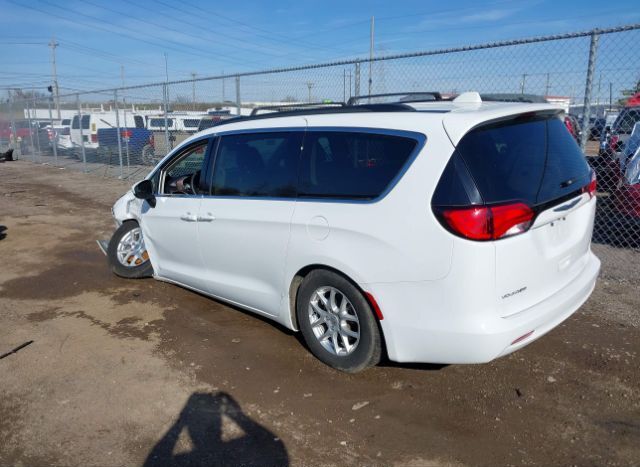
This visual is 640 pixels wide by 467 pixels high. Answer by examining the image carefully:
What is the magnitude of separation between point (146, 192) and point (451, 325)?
336 cm

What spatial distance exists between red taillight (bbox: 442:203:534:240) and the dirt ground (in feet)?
3.78

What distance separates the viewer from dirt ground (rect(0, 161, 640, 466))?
282 centimetres

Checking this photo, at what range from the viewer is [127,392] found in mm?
3439

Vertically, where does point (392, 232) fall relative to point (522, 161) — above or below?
below

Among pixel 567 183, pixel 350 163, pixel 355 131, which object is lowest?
pixel 567 183

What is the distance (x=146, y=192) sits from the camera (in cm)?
501

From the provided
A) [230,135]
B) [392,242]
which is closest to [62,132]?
[230,135]

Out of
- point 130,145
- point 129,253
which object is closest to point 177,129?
point 130,145

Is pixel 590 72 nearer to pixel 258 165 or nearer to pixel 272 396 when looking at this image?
pixel 258 165

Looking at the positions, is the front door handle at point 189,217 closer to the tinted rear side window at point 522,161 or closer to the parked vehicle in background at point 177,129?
the tinted rear side window at point 522,161

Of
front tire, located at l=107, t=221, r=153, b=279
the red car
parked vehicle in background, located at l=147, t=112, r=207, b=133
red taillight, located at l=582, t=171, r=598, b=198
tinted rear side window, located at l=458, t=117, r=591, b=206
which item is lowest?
front tire, located at l=107, t=221, r=153, b=279

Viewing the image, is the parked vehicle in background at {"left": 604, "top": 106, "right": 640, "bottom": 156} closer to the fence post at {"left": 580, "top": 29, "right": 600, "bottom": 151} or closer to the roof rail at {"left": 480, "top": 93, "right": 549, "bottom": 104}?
the roof rail at {"left": 480, "top": 93, "right": 549, "bottom": 104}

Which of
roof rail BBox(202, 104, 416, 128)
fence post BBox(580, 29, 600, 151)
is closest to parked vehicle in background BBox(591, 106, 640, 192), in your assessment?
fence post BBox(580, 29, 600, 151)

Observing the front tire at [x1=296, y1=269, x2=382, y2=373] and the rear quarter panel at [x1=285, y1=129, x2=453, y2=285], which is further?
the front tire at [x1=296, y1=269, x2=382, y2=373]
